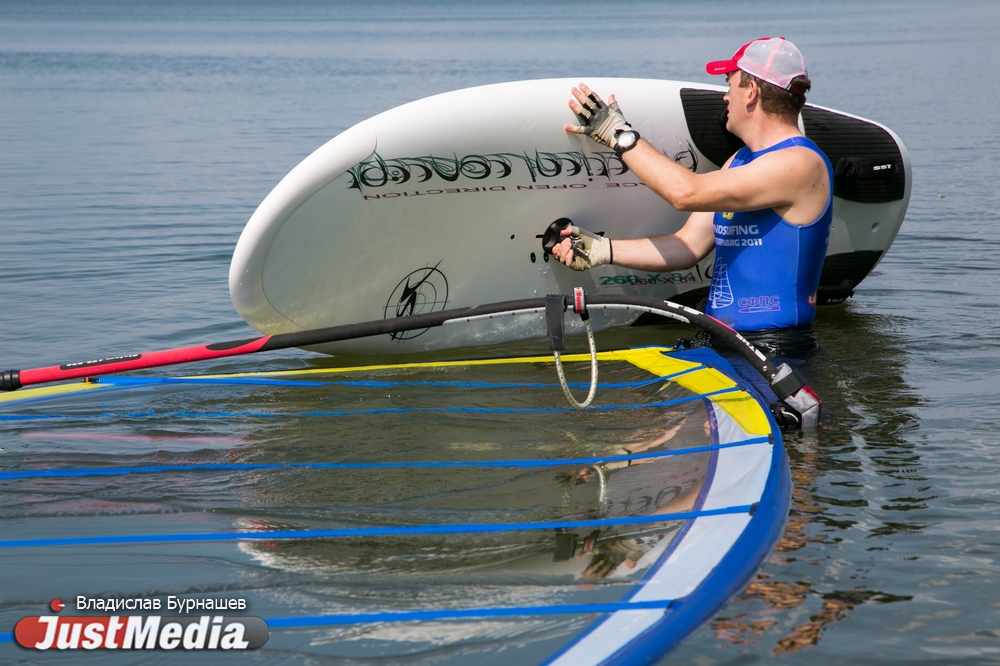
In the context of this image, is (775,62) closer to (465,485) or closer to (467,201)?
(467,201)

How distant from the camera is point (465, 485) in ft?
9.68

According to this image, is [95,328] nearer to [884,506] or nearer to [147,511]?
[147,511]

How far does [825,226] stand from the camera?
3.47 m

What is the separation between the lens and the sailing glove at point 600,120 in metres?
3.71

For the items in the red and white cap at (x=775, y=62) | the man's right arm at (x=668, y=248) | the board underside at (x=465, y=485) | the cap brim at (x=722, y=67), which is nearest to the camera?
the board underside at (x=465, y=485)

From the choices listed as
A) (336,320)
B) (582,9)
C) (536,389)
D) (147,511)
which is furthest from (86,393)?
(582,9)

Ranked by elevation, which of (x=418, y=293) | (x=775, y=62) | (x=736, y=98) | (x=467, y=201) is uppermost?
(x=775, y=62)

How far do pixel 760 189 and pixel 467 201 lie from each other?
127 centimetres

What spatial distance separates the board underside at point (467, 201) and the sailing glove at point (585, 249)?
17 cm

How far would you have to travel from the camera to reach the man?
3338 mm

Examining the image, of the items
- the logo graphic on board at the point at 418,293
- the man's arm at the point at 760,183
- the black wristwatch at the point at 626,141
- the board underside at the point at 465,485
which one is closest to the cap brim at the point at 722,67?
the man's arm at the point at 760,183

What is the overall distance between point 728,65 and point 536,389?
1.49 m

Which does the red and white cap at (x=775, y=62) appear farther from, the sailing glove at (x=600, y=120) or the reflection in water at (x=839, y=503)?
the reflection in water at (x=839, y=503)

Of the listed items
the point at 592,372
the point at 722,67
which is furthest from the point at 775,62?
the point at 592,372
